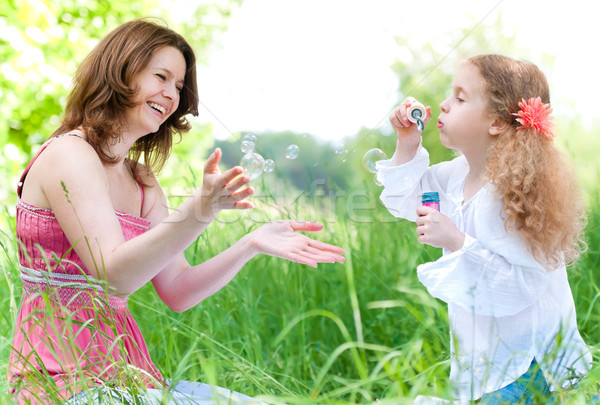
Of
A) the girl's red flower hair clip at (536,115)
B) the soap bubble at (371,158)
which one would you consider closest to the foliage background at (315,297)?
the soap bubble at (371,158)

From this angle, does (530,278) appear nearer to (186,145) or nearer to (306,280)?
(306,280)

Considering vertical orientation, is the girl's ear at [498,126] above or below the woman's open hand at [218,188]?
above

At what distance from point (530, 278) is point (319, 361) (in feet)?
4.74

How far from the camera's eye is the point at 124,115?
1851mm

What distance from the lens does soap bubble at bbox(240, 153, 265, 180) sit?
7.49 ft

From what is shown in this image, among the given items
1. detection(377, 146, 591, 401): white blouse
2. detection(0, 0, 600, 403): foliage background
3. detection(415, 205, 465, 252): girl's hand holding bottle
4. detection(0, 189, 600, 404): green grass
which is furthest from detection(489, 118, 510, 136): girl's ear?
detection(0, 189, 600, 404): green grass

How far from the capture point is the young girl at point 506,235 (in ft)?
5.71

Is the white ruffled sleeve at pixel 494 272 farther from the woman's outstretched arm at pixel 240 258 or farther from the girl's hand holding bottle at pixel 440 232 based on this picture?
the woman's outstretched arm at pixel 240 258

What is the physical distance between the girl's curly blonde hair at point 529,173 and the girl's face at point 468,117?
2 cm

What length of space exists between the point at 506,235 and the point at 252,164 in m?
0.97

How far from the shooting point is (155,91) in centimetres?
185

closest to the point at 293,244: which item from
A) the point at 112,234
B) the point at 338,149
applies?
the point at 112,234

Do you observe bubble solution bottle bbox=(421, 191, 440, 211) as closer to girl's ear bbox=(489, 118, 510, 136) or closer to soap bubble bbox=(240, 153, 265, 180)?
girl's ear bbox=(489, 118, 510, 136)

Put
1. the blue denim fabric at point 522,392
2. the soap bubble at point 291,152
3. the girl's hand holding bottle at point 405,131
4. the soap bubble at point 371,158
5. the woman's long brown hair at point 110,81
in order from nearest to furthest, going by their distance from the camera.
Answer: the blue denim fabric at point 522,392 → the woman's long brown hair at point 110,81 → the girl's hand holding bottle at point 405,131 → the soap bubble at point 371,158 → the soap bubble at point 291,152
